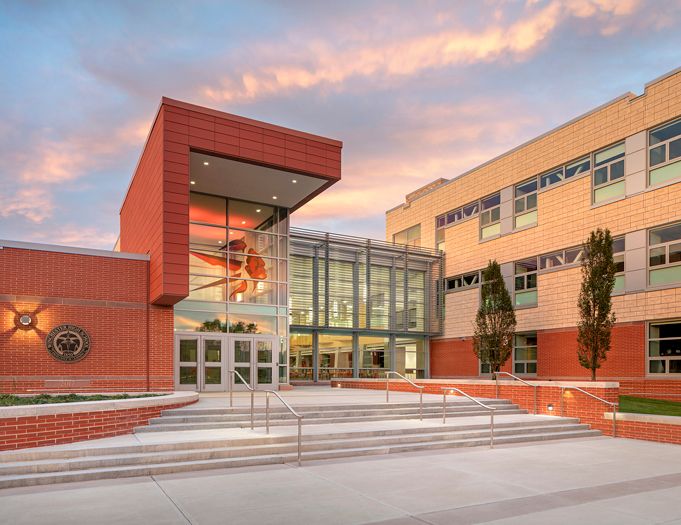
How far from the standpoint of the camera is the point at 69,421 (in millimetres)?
9805

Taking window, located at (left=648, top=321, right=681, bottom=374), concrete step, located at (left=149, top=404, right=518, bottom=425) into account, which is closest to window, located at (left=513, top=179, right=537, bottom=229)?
window, located at (left=648, top=321, right=681, bottom=374)

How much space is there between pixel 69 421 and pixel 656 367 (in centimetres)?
1847

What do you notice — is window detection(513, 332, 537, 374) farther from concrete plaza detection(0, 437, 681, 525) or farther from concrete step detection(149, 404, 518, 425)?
concrete plaza detection(0, 437, 681, 525)

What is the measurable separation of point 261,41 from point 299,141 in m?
3.39

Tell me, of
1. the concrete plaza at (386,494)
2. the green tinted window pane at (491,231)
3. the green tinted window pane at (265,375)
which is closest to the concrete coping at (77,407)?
the concrete plaza at (386,494)

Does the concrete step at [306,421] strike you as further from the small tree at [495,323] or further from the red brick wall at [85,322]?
the small tree at [495,323]

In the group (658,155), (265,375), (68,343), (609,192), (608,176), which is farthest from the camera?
(608,176)

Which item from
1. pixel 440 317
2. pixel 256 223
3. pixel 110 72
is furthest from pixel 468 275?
pixel 110 72

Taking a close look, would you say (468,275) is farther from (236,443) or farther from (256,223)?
(236,443)

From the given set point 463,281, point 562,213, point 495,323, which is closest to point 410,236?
point 463,281

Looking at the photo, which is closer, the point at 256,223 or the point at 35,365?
the point at 35,365

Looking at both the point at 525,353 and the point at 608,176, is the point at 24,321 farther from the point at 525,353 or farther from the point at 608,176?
the point at 608,176

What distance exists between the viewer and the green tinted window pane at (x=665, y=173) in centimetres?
1957

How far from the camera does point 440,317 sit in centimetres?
3081
